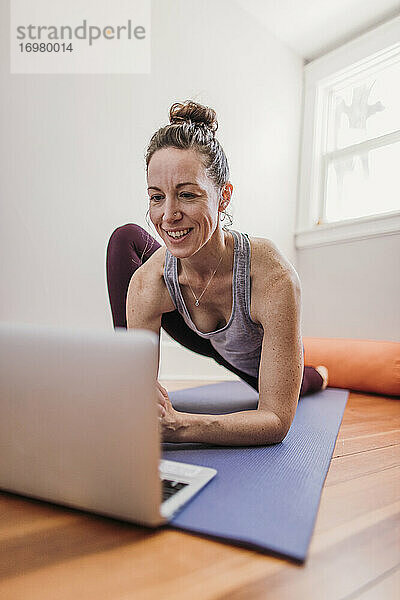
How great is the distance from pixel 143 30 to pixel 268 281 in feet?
6.65

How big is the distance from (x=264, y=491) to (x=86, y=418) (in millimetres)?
381

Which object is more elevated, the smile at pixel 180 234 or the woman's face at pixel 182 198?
the woman's face at pixel 182 198

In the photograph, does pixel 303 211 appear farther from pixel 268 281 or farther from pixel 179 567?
pixel 179 567

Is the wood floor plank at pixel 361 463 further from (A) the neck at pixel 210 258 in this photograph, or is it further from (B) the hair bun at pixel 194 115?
(B) the hair bun at pixel 194 115

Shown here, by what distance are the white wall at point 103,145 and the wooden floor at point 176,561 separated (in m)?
1.58

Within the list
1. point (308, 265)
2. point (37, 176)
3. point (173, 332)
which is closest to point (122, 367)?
point (173, 332)

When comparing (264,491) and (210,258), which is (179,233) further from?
(264,491)

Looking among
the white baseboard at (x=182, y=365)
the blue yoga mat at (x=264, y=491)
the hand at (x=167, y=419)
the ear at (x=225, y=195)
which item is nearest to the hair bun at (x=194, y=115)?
the ear at (x=225, y=195)

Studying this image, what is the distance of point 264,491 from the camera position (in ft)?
2.76

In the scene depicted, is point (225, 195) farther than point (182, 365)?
No

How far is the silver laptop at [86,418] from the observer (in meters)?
0.61

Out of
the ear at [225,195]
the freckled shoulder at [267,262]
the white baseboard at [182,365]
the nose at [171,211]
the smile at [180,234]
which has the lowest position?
the white baseboard at [182,365]

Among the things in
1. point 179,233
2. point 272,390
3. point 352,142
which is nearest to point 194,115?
point 179,233

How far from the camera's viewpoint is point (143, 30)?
99.3 inches
